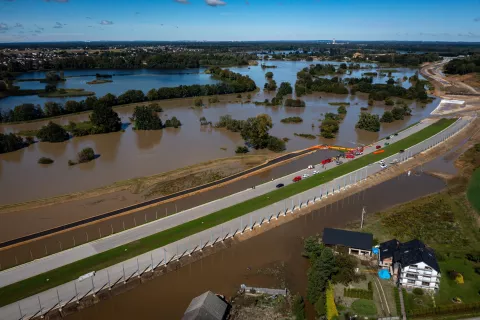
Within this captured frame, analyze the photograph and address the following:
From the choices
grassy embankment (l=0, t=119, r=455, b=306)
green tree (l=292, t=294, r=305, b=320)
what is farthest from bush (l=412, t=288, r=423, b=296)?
grassy embankment (l=0, t=119, r=455, b=306)

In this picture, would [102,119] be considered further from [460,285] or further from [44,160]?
[460,285]

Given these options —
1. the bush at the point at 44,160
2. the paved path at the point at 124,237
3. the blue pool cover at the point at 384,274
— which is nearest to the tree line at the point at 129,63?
the bush at the point at 44,160

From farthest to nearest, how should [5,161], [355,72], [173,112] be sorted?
[355,72] < [173,112] < [5,161]

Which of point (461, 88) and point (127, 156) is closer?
point (127, 156)

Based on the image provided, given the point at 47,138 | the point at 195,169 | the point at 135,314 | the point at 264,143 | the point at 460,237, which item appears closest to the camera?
the point at 135,314

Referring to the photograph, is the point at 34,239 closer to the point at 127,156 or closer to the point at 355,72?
the point at 127,156

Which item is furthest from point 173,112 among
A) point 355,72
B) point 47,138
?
point 355,72

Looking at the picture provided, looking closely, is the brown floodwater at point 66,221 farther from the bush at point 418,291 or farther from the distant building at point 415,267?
the bush at point 418,291
